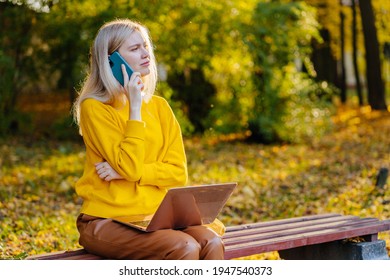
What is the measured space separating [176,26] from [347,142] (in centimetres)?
409

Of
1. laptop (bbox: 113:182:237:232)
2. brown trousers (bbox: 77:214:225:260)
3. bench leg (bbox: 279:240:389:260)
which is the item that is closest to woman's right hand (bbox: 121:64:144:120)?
laptop (bbox: 113:182:237:232)

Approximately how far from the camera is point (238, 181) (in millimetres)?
9617

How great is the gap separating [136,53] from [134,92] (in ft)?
0.83

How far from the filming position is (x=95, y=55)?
4.12m

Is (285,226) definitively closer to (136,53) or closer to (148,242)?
(148,242)

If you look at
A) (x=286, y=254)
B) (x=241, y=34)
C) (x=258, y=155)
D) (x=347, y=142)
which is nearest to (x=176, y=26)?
(x=241, y=34)

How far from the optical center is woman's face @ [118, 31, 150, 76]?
13.4 ft

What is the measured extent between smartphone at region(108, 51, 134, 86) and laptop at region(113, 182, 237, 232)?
0.74 m

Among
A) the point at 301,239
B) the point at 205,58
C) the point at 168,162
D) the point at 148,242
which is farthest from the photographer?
the point at 205,58

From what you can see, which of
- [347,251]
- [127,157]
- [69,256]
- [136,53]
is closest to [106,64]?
[136,53]

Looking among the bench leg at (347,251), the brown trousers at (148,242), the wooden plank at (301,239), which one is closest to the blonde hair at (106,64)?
the brown trousers at (148,242)
